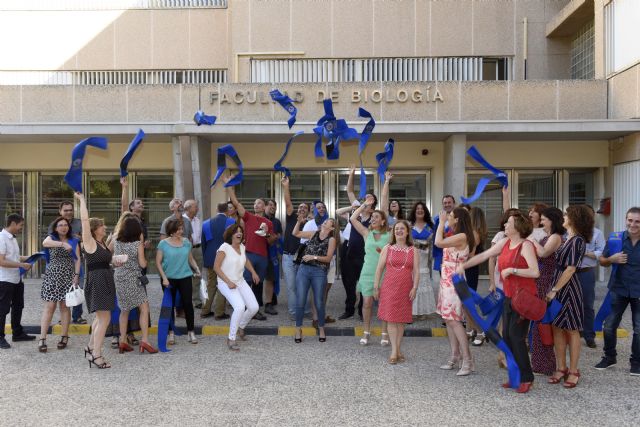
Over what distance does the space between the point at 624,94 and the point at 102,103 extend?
1125 centimetres

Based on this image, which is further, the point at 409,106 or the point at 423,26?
the point at 423,26

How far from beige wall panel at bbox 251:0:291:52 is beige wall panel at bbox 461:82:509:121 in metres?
5.06

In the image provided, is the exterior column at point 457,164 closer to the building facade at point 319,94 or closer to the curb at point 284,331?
the building facade at point 319,94

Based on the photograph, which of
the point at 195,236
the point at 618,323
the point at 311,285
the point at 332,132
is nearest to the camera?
the point at 618,323

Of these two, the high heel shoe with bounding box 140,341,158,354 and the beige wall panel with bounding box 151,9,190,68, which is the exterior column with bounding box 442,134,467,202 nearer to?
the high heel shoe with bounding box 140,341,158,354

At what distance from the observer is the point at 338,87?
1279 cm

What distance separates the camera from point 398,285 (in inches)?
262

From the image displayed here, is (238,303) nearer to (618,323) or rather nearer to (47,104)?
(618,323)

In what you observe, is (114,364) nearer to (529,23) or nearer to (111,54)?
(111,54)

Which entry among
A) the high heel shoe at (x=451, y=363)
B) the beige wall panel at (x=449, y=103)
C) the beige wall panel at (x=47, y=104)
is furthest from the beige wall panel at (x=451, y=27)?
the high heel shoe at (x=451, y=363)

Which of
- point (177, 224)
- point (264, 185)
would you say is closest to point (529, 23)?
point (264, 185)

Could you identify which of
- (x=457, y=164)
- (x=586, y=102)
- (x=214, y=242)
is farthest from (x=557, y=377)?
(x=586, y=102)

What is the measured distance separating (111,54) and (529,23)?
1115cm

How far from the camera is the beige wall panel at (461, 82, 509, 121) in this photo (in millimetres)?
12555
